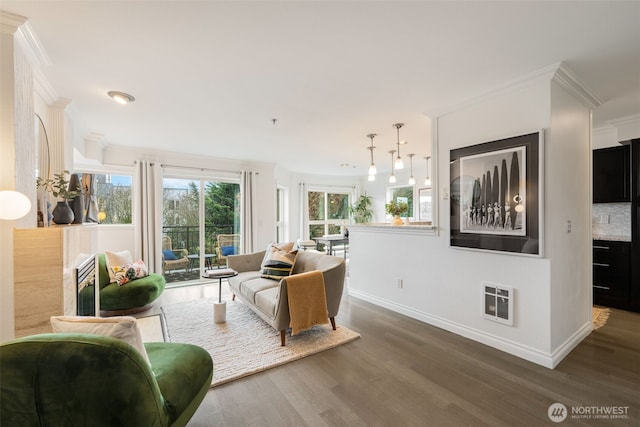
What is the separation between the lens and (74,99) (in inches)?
115

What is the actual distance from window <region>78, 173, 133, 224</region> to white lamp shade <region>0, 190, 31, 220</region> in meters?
3.86

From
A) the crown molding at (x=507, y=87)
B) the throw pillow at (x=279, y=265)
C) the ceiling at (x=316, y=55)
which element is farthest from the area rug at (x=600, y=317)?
Answer: the throw pillow at (x=279, y=265)

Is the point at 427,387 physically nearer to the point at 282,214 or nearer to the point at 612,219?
the point at 612,219

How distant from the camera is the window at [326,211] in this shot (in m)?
8.26

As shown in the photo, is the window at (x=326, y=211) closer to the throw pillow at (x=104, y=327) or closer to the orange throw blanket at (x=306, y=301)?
the orange throw blanket at (x=306, y=301)

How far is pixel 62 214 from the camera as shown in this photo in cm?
223

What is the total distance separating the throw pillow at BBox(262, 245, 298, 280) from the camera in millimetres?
3791

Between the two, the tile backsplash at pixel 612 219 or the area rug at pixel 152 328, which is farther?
the tile backsplash at pixel 612 219

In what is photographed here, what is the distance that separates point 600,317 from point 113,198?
7.49 meters

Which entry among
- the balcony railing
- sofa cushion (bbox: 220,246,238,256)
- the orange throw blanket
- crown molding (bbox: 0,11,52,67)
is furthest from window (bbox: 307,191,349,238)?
crown molding (bbox: 0,11,52,67)

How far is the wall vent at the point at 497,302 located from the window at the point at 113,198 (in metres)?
5.64

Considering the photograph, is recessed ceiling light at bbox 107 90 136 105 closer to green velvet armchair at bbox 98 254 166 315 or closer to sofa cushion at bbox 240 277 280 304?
green velvet armchair at bbox 98 254 166 315

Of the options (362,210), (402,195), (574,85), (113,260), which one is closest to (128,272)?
(113,260)

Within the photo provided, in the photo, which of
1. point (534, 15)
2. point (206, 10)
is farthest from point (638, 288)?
point (206, 10)
